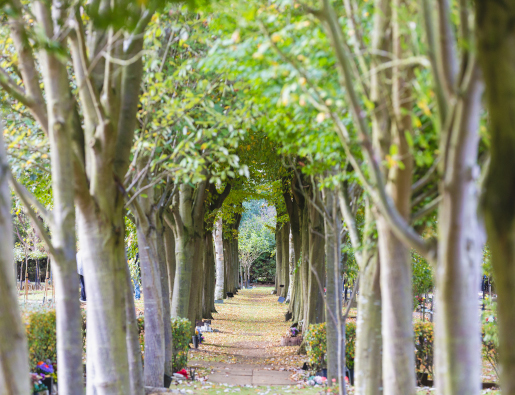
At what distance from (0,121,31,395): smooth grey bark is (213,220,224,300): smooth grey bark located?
21.9 metres

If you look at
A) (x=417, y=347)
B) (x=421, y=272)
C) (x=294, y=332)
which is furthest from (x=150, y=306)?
(x=421, y=272)

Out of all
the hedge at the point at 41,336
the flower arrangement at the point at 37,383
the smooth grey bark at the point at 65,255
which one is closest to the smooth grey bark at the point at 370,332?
Answer: the smooth grey bark at the point at 65,255

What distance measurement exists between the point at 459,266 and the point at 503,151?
0.80 meters

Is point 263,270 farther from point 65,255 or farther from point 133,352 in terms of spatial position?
point 65,255

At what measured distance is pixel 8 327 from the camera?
289 cm

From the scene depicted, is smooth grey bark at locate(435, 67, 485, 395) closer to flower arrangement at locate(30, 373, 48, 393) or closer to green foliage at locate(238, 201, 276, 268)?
flower arrangement at locate(30, 373, 48, 393)

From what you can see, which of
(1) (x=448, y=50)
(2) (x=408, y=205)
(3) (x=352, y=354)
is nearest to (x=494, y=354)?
(3) (x=352, y=354)

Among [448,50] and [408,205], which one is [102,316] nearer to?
[408,205]

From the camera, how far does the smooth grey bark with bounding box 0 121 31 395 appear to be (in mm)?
2848

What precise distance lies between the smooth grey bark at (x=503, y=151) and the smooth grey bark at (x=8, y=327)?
8.17 feet

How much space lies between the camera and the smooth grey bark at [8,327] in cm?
285

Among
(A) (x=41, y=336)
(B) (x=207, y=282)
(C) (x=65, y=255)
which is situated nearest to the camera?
(C) (x=65, y=255)

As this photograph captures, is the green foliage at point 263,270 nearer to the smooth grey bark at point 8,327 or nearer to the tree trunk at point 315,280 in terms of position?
the tree trunk at point 315,280

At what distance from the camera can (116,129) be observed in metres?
5.11
